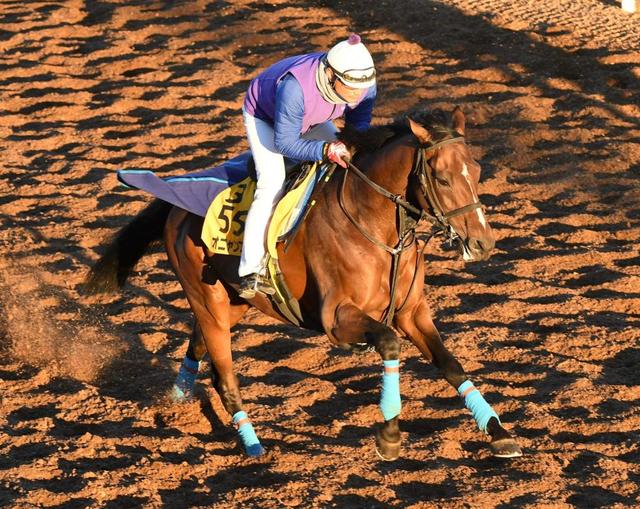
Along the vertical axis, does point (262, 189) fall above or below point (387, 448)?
above

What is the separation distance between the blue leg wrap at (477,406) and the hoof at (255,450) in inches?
44.1

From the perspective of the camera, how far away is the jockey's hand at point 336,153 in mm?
5750

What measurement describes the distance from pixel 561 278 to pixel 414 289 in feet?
9.40

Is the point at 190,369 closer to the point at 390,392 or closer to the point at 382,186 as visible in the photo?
the point at 390,392

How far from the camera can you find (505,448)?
5.87m

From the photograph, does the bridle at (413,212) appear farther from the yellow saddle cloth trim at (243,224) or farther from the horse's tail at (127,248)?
the horse's tail at (127,248)

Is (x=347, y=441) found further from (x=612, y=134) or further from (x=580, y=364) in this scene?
(x=612, y=134)

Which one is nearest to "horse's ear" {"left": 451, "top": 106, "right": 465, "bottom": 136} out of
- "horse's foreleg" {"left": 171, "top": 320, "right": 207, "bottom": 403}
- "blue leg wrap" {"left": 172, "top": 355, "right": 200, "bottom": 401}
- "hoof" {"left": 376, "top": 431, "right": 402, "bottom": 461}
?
"hoof" {"left": 376, "top": 431, "right": 402, "bottom": 461}

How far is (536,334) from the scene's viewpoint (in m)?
7.71

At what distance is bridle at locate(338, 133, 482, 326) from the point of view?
18.0 feet

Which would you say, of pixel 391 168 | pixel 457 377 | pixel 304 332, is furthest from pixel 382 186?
pixel 304 332

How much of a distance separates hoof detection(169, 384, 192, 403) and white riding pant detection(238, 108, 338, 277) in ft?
3.67

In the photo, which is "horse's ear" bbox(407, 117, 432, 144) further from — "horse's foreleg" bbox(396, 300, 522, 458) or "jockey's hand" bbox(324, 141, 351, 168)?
"horse's foreleg" bbox(396, 300, 522, 458)

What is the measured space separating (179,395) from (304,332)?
4.14 ft
